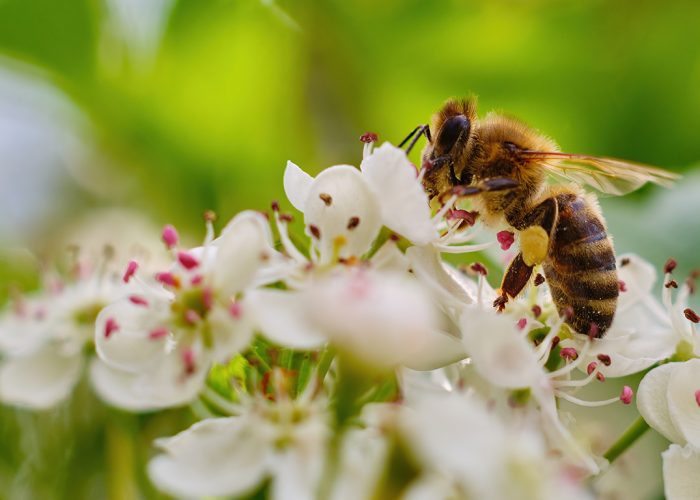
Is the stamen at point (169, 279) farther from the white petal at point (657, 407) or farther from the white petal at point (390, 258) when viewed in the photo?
the white petal at point (657, 407)

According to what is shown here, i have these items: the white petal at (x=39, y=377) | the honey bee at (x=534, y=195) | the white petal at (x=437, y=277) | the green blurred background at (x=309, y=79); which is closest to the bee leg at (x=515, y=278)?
the honey bee at (x=534, y=195)

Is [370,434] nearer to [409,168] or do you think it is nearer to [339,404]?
[339,404]

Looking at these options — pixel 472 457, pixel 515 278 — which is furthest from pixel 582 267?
pixel 472 457

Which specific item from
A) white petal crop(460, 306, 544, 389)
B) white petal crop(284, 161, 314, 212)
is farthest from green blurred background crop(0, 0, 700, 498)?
white petal crop(460, 306, 544, 389)

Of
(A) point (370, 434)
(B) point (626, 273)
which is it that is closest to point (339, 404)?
(A) point (370, 434)

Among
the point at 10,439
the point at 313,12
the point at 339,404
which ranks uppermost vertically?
the point at 313,12

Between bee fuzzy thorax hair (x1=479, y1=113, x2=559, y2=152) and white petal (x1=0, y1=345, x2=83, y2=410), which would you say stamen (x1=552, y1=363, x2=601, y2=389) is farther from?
white petal (x1=0, y1=345, x2=83, y2=410)
